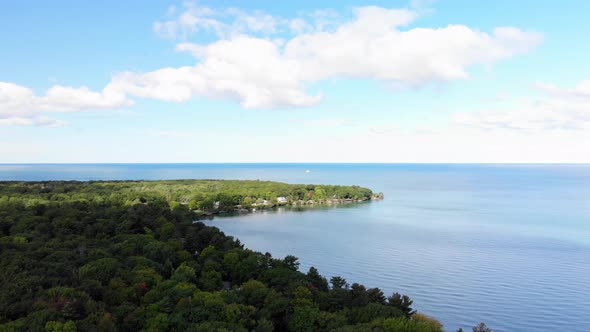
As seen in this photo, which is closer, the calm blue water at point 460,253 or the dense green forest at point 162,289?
the dense green forest at point 162,289

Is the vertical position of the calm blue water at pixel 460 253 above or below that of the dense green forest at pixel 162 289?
below

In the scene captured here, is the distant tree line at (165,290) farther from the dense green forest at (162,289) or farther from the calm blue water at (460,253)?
the calm blue water at (460,253)

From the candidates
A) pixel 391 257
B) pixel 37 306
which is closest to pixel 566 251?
pixel 391 257

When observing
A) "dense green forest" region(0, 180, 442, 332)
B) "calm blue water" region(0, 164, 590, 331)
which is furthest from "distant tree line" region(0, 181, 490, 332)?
"calm blue water" region(0, 164, 590, 331)

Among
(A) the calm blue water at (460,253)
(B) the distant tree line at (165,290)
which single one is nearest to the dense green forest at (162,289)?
(B) the distant tree line at (165,290)

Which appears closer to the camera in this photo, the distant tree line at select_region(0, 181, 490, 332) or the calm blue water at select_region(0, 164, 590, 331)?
the distant tree line at select_region(0, 181, 490, 332)

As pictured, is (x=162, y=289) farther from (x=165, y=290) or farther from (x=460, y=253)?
(x=460, y=253)

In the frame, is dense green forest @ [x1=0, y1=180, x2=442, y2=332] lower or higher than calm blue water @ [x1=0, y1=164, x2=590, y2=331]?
higher

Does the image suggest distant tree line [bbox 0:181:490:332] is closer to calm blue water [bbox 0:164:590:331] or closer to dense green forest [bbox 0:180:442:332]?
dense green forest [bbox 0:180:442:332]
